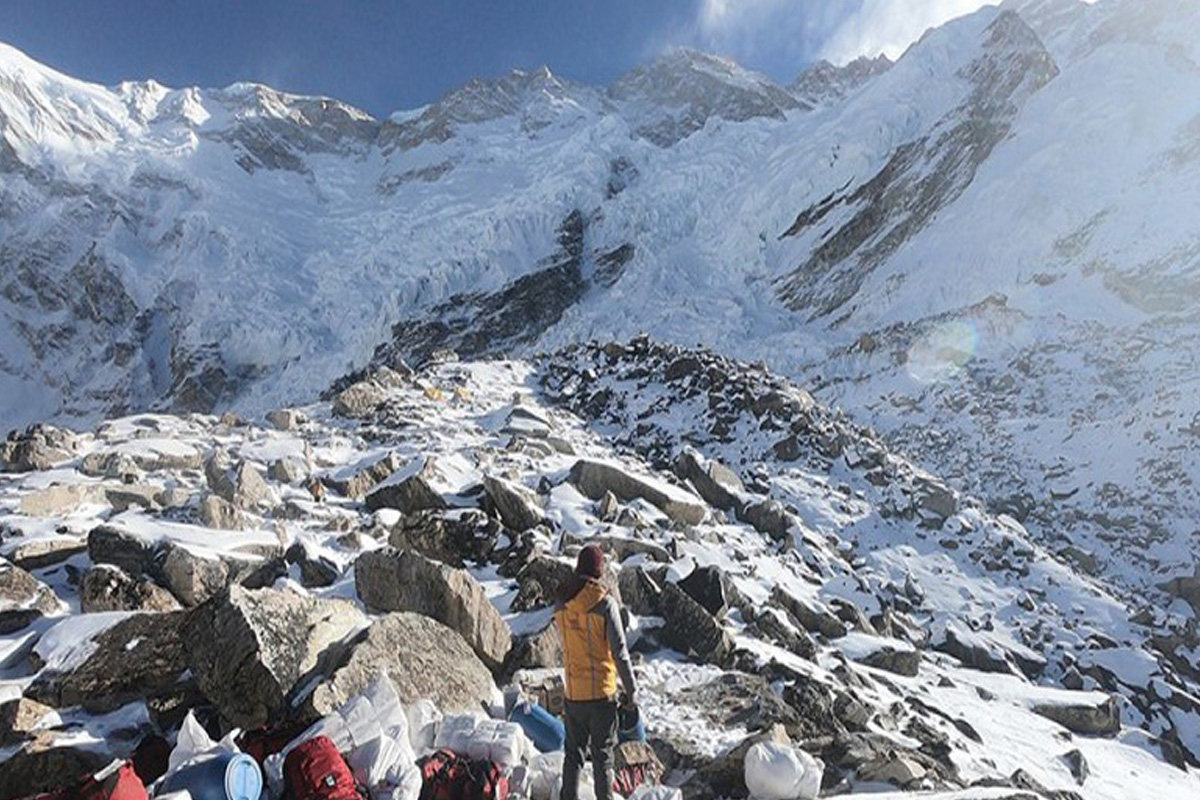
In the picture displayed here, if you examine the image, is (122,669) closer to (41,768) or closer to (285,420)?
(41,768)

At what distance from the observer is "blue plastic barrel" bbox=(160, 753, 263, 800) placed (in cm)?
359

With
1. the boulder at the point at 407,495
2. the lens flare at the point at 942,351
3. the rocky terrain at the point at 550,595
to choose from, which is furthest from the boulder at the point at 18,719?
the lens flare at the point at 942,351

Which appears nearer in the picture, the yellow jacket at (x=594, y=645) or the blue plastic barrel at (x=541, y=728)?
the yellow jacket at (x=594, y=645)

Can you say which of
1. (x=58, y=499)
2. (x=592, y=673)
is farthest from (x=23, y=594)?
(x=592, y=673)

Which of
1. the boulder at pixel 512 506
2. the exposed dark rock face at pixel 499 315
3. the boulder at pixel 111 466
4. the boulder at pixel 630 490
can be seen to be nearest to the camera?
the boulder at pixel 512 506

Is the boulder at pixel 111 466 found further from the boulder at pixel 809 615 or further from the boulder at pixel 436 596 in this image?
the boulder at pixel 809 615

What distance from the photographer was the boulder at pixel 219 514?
7.92 metres

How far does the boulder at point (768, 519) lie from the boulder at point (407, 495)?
555 cm

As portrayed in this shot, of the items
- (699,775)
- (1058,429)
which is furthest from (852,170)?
(699,775)

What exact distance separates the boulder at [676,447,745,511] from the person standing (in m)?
8.53

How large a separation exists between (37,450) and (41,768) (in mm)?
7859

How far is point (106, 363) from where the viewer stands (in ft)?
247

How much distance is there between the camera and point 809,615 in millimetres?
9414

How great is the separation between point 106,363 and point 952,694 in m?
86.3
